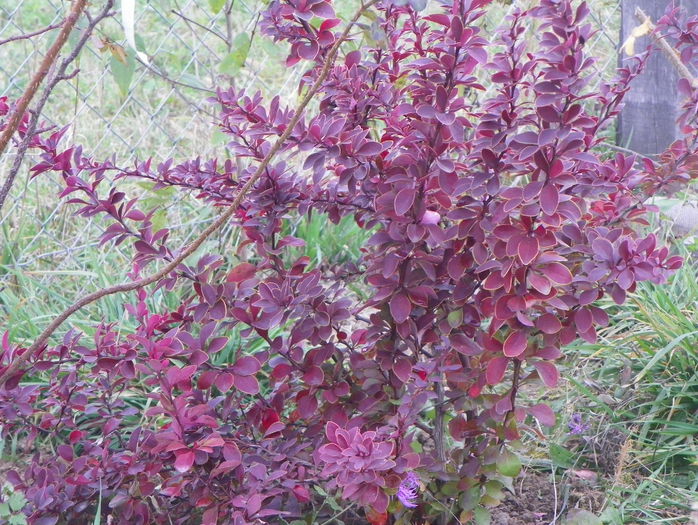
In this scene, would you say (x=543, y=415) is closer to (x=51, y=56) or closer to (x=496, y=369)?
(x=496, y=369)

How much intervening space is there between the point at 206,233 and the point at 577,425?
3.71ft

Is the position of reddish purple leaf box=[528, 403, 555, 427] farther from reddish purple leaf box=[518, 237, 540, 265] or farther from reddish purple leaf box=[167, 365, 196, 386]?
reddish purple leaf box=[167, 365, 196, 386]

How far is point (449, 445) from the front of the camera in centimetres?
216

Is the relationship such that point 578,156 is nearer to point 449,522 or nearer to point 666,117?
point 449,522

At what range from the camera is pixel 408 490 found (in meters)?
1.55

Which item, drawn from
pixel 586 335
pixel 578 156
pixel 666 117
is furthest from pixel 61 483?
pixel 666 117

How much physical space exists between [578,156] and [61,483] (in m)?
Result: 1.22

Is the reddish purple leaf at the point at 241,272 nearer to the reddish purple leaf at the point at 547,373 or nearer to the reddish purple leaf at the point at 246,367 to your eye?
the reddish purple leaf at the point at 246,367

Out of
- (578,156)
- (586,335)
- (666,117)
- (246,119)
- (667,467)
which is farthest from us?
(666,117)

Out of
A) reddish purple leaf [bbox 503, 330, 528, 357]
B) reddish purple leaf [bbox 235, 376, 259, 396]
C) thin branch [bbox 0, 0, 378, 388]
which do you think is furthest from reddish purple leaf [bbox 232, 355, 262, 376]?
reddish purple leaf [bbox 503, 330, 528, 357]

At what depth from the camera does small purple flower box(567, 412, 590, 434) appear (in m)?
2.06

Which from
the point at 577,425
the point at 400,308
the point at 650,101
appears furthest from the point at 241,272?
the point at 650,101

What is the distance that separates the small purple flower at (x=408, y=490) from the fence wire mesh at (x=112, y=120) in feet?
3.29

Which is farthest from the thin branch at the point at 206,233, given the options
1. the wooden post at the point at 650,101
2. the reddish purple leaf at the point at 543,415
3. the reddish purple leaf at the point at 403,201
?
the wooden post at the point at 650,101
